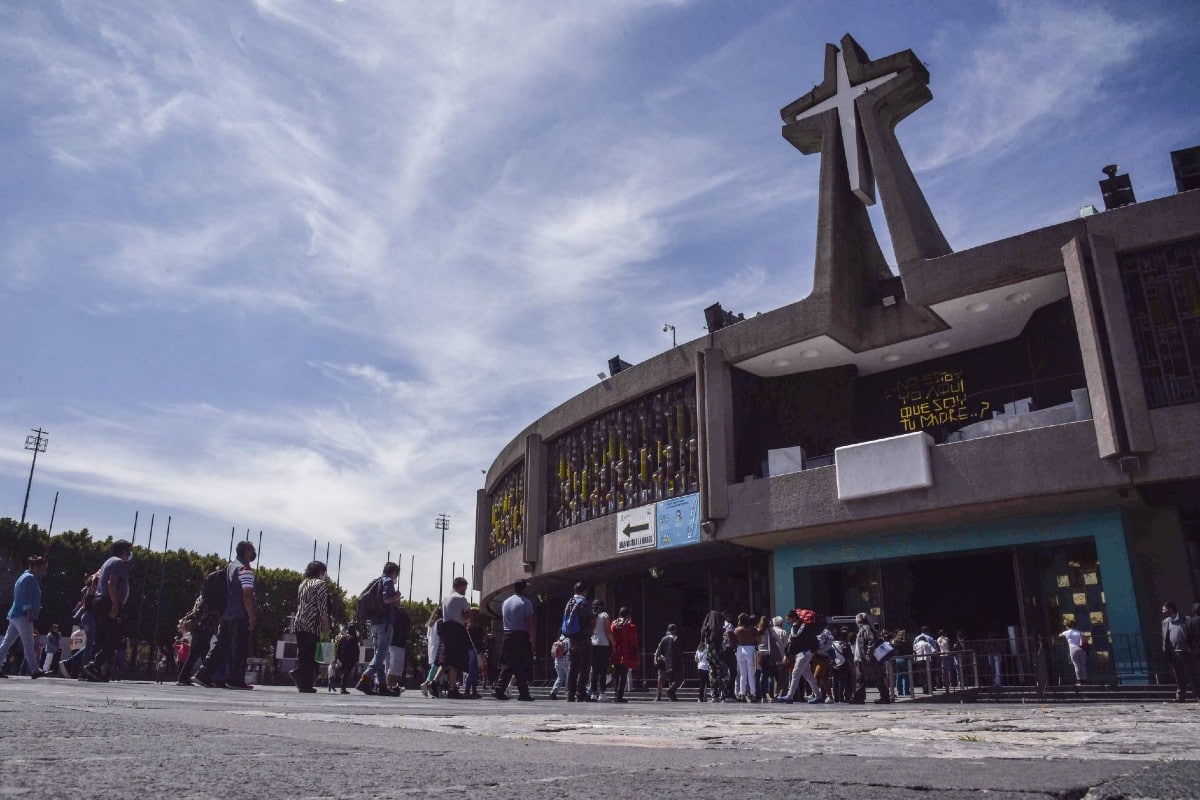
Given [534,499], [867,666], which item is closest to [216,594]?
[867,666]

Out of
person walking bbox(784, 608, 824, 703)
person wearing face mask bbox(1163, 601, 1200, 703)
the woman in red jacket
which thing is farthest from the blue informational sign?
person wearing face mask bbox(1163, 601, 1200, 703)

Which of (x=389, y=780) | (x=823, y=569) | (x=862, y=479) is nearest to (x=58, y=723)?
(x=389, y=780)

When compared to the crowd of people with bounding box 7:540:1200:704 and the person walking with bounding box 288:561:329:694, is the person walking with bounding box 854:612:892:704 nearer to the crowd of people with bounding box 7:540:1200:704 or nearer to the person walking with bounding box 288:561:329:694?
the crowd of people with bounding box 7:540:1200:704

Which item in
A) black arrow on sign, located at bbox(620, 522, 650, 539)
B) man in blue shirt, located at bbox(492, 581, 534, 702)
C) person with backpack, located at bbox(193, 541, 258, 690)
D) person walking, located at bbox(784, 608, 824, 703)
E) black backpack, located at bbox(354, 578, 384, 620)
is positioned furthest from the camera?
black arrow on sign, located at bbox(620, 522, 650, 539)

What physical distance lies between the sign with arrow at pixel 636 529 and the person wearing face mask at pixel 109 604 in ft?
51.2

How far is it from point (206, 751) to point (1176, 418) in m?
19.3

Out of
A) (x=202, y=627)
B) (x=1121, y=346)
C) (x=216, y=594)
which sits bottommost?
(x=202, y=627)

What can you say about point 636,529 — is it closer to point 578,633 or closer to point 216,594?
point 578,633

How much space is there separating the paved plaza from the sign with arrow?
65.2 feet

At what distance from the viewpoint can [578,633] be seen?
12367 mm

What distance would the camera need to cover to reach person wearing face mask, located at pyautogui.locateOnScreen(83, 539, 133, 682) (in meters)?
10.5

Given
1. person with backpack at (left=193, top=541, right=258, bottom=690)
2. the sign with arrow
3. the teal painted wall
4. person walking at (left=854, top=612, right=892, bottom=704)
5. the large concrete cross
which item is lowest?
person walking at (left=854, top=612, right=892, bottom=704)

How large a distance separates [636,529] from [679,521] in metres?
1.75

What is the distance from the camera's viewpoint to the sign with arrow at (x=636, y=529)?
24.6 m
